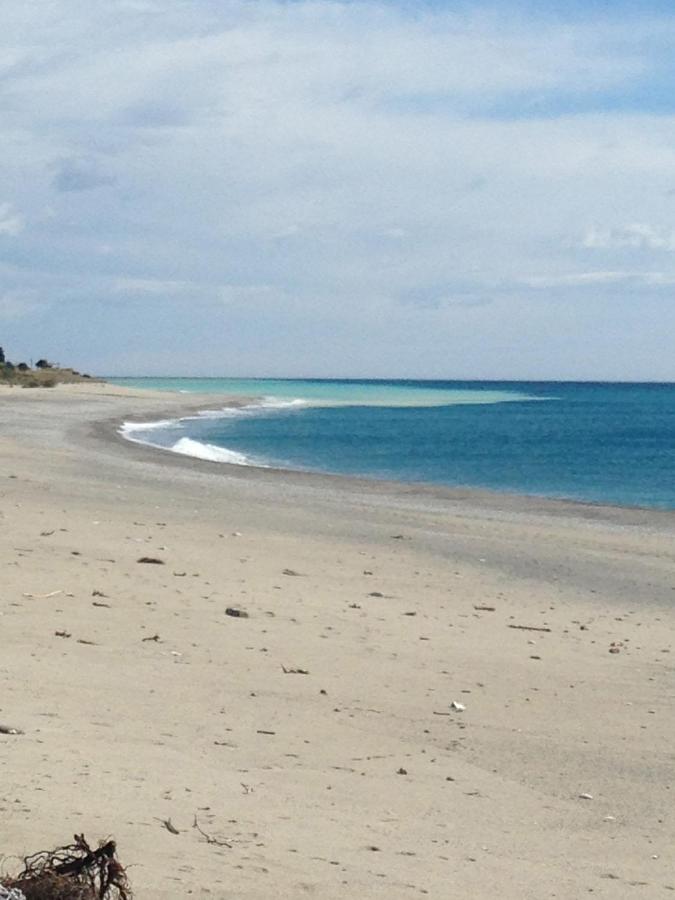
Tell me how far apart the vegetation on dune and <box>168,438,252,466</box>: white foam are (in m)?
42.1

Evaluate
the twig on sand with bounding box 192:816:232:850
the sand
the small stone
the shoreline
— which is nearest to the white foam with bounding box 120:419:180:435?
the shoreline

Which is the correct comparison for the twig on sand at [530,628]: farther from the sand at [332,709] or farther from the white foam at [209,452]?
the white foam at [209,452]

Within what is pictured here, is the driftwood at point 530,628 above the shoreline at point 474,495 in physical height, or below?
below

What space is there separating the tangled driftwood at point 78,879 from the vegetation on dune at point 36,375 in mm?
77608

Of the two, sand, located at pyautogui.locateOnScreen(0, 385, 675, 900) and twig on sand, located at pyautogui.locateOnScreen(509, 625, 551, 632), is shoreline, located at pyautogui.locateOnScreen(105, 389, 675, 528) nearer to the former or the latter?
sand, located at pyautogui.locateOnScreen(0, 385, 675, 900)

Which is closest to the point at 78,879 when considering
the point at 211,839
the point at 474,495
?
the point at 211,839

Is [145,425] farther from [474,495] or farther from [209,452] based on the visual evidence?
[474,495]

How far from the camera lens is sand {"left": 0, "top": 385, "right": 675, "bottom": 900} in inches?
213

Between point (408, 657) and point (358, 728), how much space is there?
88.9 inches

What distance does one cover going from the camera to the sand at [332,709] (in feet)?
17.8

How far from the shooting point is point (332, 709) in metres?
8.17

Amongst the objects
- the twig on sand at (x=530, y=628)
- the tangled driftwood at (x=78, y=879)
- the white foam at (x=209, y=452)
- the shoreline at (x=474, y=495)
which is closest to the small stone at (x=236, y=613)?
the twig on sand at (x=530, y=628)

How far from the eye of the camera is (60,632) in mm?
9484

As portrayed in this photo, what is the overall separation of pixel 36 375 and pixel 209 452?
55.8 metres
